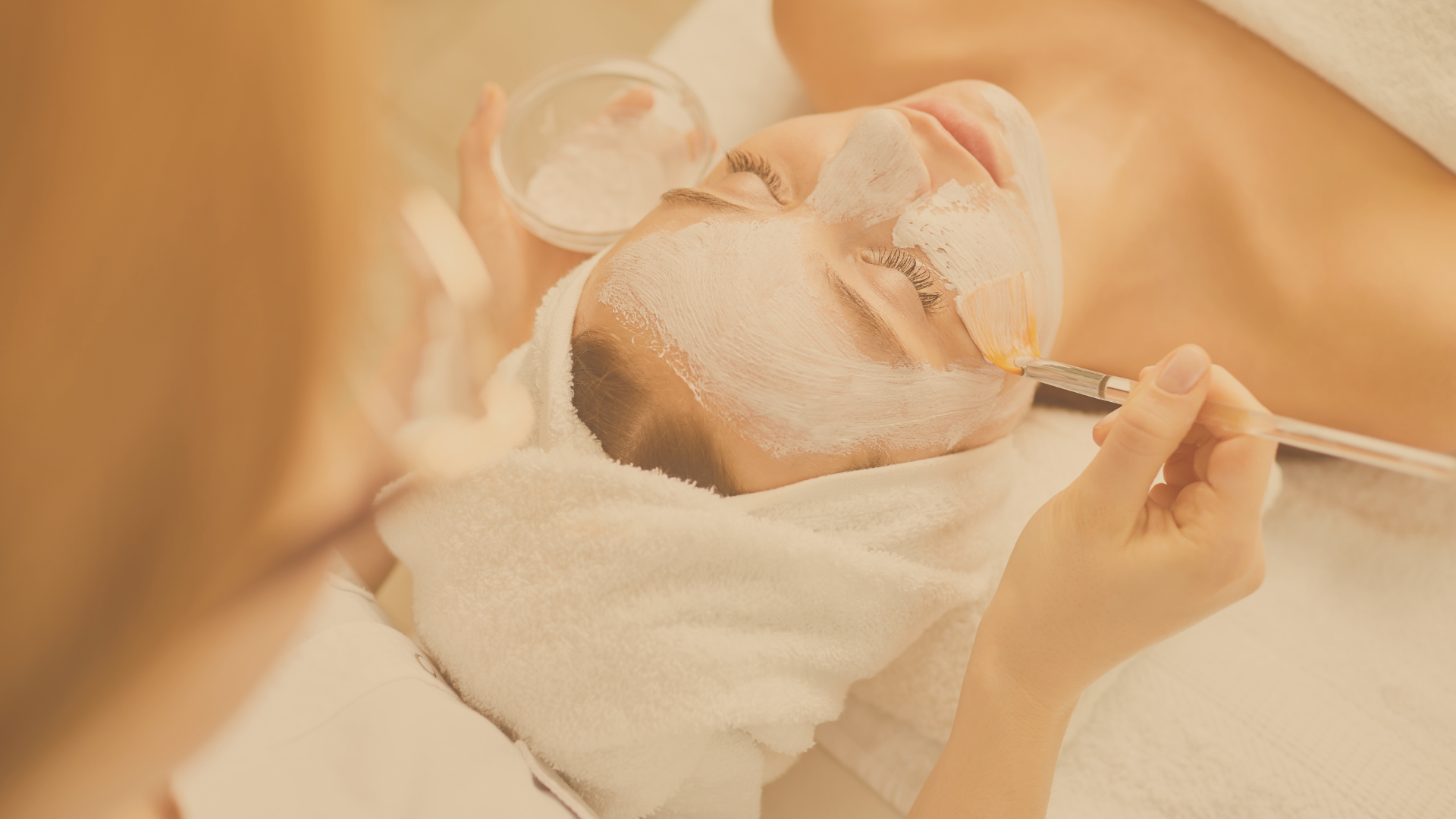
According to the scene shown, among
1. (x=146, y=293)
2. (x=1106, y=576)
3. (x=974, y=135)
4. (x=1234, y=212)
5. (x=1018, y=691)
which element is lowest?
(x=1018, y=691)

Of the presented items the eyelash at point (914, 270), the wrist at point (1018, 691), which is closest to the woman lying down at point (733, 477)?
the eyelash at point (914, 270)

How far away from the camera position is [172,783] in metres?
0.76

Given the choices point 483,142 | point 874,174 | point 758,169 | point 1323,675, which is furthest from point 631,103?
point 1323,675

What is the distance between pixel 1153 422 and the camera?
55 centimetres

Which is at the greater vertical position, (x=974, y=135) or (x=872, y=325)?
(x=974, y=135)

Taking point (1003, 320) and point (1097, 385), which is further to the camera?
point (1003, 320)

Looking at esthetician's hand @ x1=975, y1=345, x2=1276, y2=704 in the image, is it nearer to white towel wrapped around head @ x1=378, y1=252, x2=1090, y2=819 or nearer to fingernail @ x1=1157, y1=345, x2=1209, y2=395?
fingernail @ x1=1157, y1=345, x2=1209, y2=395

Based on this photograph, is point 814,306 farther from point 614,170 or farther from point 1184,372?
point 614,170

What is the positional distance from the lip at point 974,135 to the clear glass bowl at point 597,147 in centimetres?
34

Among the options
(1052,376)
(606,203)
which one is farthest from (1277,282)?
(606,203)

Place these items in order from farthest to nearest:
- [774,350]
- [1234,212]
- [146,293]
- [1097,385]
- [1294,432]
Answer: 1. [1234,212]
2. [774,350]
3. [1097,385]
4. [1294,432]
5. [146,293]

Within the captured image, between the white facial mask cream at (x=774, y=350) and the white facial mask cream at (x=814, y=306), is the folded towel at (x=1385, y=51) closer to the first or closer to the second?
the white facial mask cream at (x=814, y=306)

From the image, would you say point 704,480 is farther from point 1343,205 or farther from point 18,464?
point 1343,205

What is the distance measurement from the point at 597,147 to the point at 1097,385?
0.79 metres
